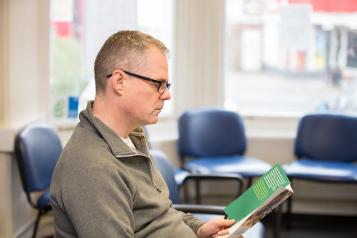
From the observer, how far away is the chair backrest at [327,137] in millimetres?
4348

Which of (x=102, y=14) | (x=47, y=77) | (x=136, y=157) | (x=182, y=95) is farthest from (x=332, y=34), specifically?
(x=136, y=157)

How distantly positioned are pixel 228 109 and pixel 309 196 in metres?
0.90

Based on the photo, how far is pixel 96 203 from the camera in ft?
5.38

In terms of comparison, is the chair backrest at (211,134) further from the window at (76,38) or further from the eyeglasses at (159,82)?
the eyeglasses at (159,82)

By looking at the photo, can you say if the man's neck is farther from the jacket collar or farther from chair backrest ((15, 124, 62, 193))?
chair backrest ((15, 124, 62, 193))

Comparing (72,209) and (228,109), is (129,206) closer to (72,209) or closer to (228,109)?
(72,209)

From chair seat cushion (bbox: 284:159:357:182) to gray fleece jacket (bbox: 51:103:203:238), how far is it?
2.23m

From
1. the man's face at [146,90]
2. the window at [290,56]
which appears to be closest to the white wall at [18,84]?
the window at [290,56]

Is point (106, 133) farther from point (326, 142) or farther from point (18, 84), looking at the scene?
point (326, 142)

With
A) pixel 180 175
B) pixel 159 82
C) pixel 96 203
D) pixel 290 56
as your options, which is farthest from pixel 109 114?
pixel 290 56

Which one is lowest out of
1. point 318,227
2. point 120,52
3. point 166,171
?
point 318,227

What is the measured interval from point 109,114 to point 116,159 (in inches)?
5.7

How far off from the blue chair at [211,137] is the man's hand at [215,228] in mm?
2175

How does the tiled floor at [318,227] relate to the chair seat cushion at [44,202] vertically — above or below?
below
